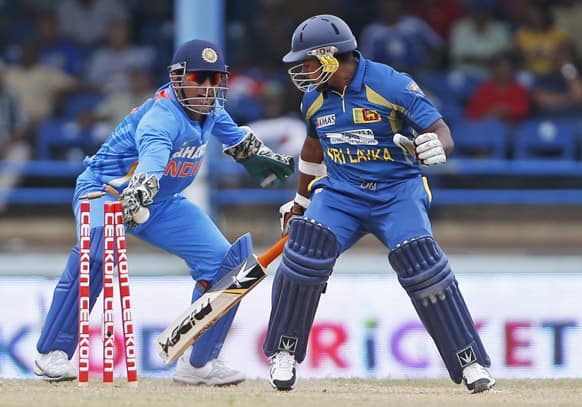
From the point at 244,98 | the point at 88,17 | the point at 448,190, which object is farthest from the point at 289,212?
the point at 88,17

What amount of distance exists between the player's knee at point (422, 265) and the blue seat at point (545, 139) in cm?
538

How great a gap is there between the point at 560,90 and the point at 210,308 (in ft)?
20.4

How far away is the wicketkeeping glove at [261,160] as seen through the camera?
22.1ft

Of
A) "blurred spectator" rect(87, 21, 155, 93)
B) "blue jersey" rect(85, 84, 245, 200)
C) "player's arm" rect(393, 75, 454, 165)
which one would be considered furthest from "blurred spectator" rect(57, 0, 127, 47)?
"player's arm" rect(393, 75, 454, 165)

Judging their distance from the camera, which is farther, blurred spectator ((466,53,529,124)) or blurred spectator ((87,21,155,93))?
blurred spectator ((87,21,155,93))

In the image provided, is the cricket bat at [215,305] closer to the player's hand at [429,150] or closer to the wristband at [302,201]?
the wristband at [302,201]

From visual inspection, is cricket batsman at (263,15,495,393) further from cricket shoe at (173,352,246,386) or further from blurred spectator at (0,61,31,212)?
blurred spectator at (0,61,31,212)

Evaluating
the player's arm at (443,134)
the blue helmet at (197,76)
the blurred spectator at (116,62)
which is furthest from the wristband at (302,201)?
the blurred spectator at (116,62)

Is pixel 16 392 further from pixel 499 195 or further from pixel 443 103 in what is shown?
pixel 443 103

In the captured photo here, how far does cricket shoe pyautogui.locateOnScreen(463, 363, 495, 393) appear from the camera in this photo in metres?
5.82

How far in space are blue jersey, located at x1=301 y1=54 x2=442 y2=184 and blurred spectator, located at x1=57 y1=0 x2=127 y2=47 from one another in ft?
24.3

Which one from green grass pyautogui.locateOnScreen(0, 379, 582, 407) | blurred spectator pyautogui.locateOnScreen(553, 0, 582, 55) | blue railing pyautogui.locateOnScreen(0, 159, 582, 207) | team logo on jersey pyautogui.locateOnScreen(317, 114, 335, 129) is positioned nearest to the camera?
green grass pyautogui.locateOnScreen(0, 379, 582, 407)

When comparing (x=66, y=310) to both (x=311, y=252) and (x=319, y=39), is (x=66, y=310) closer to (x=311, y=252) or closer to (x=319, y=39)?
(x=311, y=252)

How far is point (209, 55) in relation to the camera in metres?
6.20
